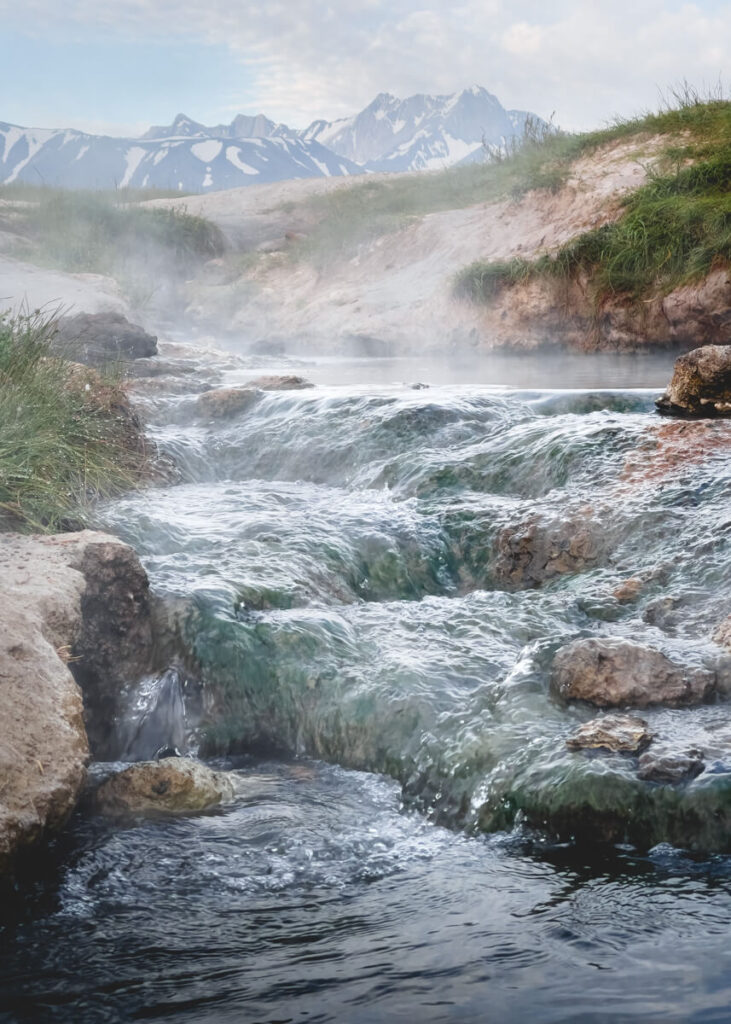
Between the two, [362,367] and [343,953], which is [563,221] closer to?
[362,367]

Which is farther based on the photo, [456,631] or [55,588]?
[456,631]

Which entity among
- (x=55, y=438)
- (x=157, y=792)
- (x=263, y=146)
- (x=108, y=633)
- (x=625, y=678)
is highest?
(x=263, y=146)

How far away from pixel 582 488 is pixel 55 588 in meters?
2.83

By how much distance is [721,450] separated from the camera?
15.9 ft

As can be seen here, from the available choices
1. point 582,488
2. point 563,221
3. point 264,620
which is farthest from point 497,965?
point 563,221

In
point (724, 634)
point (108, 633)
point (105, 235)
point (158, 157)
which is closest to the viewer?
point (724, 634)

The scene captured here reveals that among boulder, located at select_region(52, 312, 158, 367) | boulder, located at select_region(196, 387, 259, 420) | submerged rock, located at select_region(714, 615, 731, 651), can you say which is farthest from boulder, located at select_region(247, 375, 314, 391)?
submerged rock, located at select_region(714, 615, 731, 651)

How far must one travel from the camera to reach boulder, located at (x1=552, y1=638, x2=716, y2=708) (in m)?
3.07

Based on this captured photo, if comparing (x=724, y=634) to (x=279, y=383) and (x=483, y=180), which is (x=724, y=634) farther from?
(x=483, y=180)

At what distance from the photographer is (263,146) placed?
111312 millimetres

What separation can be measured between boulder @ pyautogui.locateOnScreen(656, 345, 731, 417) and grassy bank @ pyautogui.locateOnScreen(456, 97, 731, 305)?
335 cm

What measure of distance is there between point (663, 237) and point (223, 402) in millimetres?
5191

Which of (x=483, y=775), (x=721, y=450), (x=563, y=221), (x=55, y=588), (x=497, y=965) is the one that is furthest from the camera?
(x=563, y=221)

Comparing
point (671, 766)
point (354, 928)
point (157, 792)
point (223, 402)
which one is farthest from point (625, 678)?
point (223, 402)
